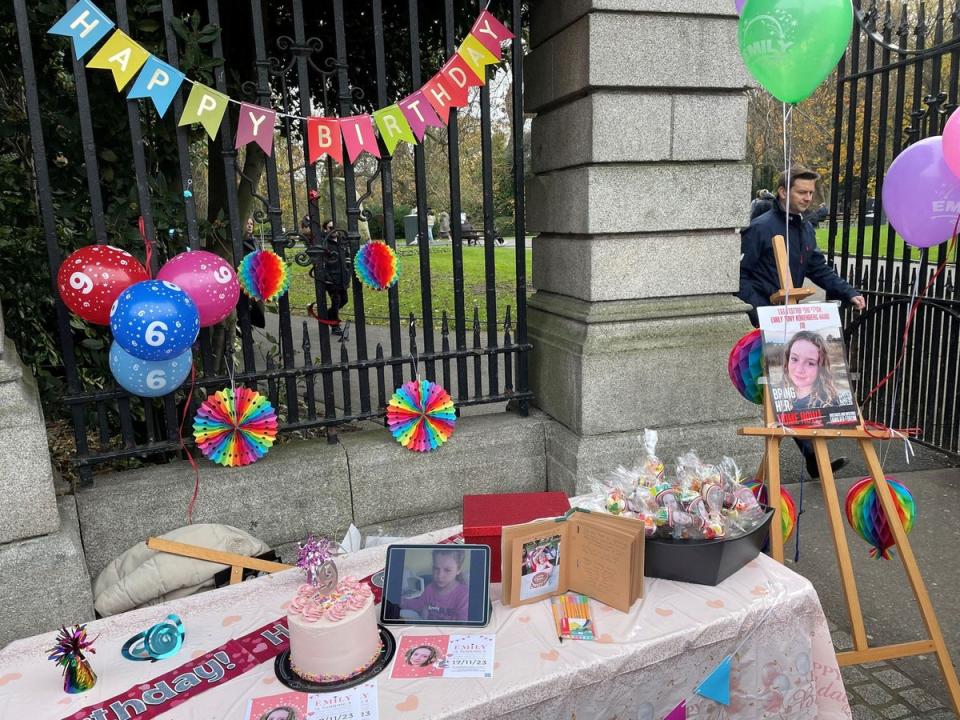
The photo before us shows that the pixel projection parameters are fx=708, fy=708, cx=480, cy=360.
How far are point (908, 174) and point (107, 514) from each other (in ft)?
12.2

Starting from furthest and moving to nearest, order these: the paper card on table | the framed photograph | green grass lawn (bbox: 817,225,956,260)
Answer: green grass lawn (bbox: 817,225,956,260)
the framed photograph
the paper card on table

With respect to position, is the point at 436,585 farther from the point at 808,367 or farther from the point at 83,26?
the point at 83,26

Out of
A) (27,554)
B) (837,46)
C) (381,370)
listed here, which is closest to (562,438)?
(381,370)

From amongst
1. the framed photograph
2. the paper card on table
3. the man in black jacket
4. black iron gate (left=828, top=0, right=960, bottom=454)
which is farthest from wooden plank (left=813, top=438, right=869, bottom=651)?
black iron gate (left=828, top=0, right=960, bottom=454)

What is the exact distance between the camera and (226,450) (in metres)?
3.33

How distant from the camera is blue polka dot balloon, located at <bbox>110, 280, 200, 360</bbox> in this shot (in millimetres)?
2527

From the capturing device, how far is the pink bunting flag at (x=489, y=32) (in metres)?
3.41

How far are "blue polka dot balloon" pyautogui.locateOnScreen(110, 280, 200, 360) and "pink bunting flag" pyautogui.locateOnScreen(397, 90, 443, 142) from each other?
4.49 ft

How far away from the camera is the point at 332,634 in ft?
5.81

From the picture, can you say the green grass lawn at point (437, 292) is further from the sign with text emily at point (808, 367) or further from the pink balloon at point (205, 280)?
the sign with text emily at point (808, 367)

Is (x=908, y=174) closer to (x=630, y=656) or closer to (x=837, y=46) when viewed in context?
(x=837, y=46)

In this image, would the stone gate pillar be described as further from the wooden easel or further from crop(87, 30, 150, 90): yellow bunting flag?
crop(87, 30, 150, 90): yellow bunting flag

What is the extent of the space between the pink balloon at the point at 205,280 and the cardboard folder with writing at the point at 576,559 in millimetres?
1651

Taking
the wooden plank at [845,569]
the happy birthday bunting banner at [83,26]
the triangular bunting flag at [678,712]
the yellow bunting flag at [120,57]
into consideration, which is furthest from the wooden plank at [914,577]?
the happy birthday bunting banner at [83,26]
